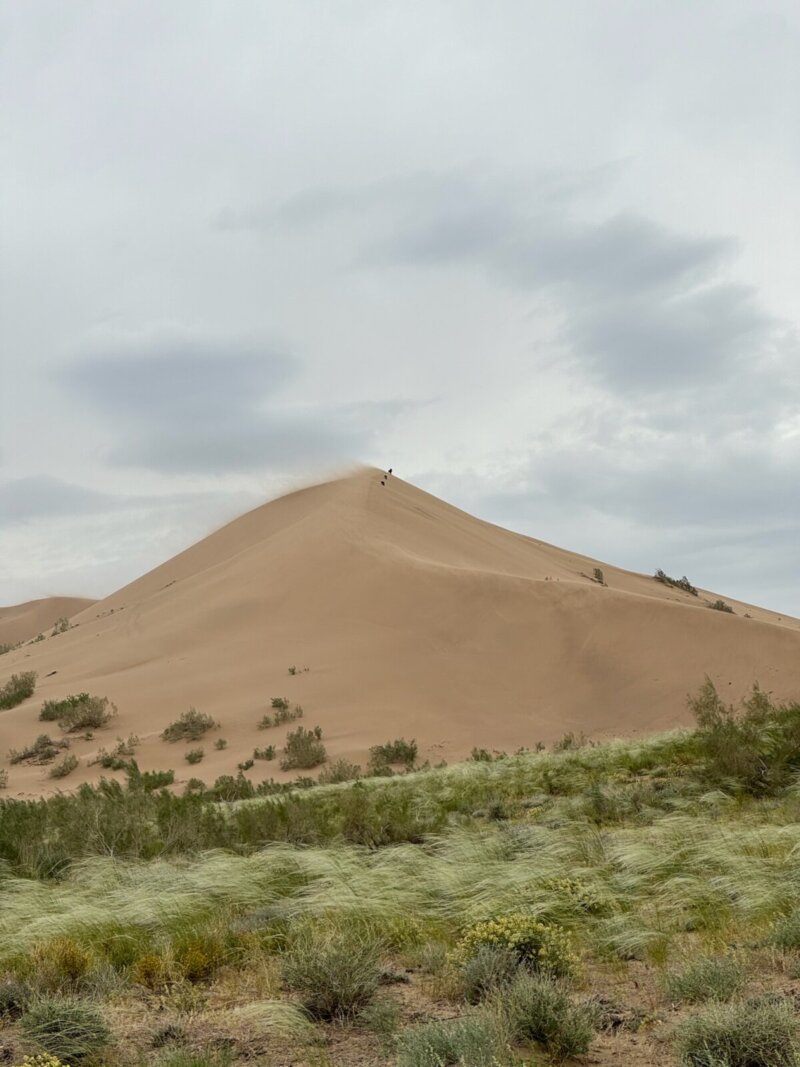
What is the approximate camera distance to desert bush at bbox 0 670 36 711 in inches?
1196

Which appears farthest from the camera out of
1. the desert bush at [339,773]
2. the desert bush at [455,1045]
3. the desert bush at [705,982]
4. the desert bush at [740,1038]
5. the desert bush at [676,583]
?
the desert bush at [676,583]

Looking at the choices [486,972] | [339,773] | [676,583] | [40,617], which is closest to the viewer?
[486,972]

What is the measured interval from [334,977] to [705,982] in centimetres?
184

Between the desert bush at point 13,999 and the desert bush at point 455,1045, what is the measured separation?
231 cm

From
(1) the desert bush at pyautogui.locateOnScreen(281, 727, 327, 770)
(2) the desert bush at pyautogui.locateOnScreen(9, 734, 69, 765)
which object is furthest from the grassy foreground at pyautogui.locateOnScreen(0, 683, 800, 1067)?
(2) the desert bush at pyautogui.locateOnScreen(9, 734, 69, 765)

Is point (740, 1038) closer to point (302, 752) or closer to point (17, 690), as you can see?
point (302, 752)

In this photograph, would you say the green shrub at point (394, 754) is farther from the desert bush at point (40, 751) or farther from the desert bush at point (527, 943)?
the desert bush at point (527, 943)

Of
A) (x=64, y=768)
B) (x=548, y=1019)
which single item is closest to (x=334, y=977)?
(x=548, y=1019)

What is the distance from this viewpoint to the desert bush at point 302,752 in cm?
2191

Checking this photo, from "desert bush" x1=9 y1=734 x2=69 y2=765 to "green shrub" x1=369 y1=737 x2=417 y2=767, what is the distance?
8.63 meters

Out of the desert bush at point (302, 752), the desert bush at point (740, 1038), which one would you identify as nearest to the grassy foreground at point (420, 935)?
the desert bush at point (740, 1038)

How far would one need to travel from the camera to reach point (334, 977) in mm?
5004

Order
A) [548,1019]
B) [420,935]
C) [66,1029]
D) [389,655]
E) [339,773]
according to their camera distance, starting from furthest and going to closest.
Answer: [389,655] < [339,773] < [420,935] < [66,1029] < [548,1019]

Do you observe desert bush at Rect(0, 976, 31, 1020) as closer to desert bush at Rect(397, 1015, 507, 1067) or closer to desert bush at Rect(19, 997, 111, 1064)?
desert bush at Rect(19, 997, 111, 1064)
